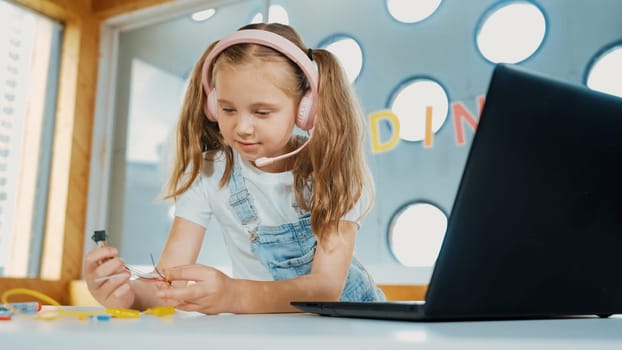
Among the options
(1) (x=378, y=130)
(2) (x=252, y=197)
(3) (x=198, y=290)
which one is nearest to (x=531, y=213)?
(3) (x=198, y=290)

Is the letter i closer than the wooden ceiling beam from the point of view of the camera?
Yes

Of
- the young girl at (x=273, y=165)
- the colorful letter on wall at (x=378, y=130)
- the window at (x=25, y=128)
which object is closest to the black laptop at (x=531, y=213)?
the young girl at (x=273, y=165)

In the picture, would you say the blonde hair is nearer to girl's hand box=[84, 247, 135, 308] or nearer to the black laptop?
girl's hand box=[84, 247, 135, 308]

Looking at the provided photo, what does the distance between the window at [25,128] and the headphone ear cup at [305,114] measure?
8.46 ft

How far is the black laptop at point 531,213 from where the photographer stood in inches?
16.0

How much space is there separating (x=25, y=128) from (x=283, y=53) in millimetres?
2732

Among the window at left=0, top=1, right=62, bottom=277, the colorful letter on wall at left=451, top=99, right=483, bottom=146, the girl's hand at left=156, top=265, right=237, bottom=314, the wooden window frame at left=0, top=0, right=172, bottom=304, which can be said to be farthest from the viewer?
the wooden window frame at left=0, top=0, right=172, bottom=304

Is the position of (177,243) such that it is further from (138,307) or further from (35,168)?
(35,168)

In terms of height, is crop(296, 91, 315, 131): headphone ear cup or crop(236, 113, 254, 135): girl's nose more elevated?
crop(296, 91, 315, 131): headphone ear cup

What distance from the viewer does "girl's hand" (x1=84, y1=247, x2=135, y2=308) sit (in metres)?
0.72

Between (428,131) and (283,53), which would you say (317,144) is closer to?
(283,53)

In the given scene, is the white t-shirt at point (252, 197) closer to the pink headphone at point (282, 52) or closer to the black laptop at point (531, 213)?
the pink headphone at point (282, 52)

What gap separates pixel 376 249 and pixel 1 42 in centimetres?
221

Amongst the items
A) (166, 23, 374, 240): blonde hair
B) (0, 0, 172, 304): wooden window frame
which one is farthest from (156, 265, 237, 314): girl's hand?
(0, 0, 172, 304): wooden window frame
